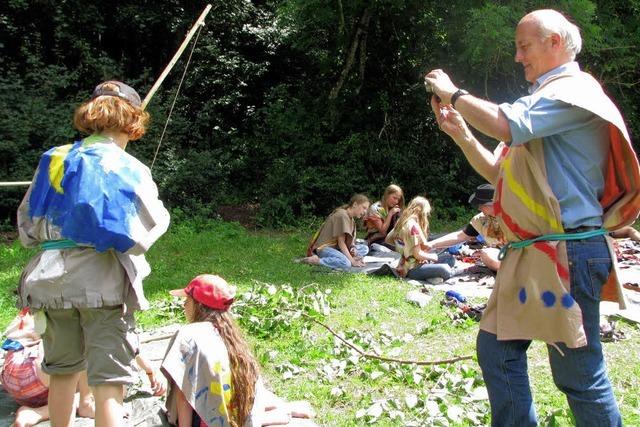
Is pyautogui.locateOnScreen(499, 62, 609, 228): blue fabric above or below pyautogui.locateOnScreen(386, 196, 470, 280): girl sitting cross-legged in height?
above

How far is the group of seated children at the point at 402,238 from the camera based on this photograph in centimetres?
558

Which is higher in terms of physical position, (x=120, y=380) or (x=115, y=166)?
(x=115, y=166)

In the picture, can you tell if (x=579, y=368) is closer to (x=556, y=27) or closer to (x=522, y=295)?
(x=522, y=295)

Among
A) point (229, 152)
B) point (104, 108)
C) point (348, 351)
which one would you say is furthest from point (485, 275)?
point (229, 152)

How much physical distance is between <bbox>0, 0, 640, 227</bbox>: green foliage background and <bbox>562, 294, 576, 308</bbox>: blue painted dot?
8.36 metres

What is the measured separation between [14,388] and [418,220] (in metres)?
4.60

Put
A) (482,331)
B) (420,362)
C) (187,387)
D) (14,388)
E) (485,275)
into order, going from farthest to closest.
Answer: (485,275), (420,362), (14,388), (187,387), (482,331)

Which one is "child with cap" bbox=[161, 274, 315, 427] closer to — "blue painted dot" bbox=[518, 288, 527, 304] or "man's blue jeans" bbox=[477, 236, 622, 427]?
"man's blue jeans" bbox=[477, 236, 622, 427]

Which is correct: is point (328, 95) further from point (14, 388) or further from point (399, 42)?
point (14, 388)

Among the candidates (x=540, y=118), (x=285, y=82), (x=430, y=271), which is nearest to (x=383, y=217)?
(x=430, y=271)

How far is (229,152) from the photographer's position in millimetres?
12555

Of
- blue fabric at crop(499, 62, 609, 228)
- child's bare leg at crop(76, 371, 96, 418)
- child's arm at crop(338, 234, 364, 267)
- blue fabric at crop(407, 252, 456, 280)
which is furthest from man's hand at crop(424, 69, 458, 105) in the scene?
child's arm at crop(338, 234, 364, 267)

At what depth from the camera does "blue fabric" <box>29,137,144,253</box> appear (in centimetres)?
249

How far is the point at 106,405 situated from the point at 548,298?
5.80 ft
